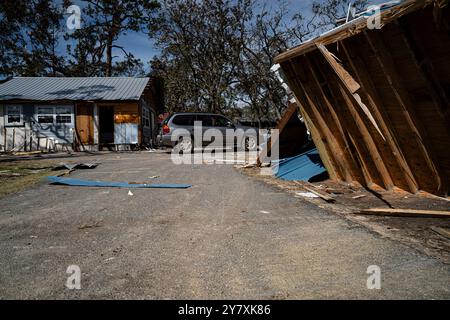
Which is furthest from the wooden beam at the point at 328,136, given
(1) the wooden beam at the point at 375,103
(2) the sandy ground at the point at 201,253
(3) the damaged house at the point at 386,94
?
(2) the sandy ground at the point at 201,253

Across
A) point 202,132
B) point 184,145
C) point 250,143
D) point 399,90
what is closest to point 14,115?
point 184,145

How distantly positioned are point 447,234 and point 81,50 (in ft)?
121

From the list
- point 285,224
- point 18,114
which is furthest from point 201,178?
point 18,114

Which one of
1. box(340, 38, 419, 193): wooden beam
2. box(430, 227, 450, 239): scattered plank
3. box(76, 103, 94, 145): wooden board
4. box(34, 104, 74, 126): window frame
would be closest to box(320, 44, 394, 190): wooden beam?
box(340, 38, 419, 193): wooden beam

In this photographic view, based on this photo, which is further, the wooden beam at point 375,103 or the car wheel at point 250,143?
the car wheel at point 250,143

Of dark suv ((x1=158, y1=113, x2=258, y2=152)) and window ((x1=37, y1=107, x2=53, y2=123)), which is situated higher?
window ((x1=37, y1=107, x2=53, y2=123))

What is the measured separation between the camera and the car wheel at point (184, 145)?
14820 millimetres

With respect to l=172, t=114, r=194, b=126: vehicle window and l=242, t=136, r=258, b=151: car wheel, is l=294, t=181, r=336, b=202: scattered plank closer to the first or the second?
l=172, t=114, r=194, b=126: vehicle window

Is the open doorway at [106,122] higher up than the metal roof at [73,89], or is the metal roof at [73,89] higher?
the metal roof at [73,89]

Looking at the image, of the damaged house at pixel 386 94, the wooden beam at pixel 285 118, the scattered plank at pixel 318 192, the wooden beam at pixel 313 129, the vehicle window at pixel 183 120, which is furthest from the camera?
the vehicle window at pixel 183 120

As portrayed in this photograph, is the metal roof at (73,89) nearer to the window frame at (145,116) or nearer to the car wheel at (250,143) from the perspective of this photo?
the window frame at (145,116)

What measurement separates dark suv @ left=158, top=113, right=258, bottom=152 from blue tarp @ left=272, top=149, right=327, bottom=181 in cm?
692

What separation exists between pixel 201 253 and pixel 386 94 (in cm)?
390

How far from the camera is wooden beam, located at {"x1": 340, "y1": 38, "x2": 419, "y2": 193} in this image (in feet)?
16.4
